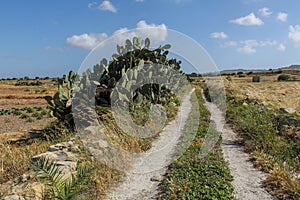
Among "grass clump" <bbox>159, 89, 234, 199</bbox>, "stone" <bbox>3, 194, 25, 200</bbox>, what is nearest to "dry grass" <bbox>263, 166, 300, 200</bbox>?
"grass clump" <bbox>159, 89, 234, 199</bbox>

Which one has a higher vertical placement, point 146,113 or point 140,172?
point 146,113

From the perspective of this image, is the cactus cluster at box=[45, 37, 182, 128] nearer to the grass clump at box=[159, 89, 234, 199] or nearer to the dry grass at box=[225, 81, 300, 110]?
the grass clump at box=[159, 89, 234, 199]

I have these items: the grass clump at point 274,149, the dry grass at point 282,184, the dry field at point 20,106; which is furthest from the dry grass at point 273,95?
the dry field at point 20,106

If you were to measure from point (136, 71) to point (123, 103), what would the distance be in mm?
1538

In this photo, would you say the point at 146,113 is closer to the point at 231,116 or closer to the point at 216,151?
the point at 216,151

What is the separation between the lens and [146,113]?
8781 millimetres

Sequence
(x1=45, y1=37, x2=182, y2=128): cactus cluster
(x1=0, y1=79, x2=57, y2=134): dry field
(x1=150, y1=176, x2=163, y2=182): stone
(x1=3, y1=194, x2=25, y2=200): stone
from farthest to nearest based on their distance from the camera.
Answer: (x1=0, y1=79, x2=57, y2=134): dry field
(x1=45, y1=37, x2=182, y2=128): cactus cluster
(x1=150, y1=176, x2=163, y2=182): stone
(x1=3, y1=194, x2=25, y2=200): stone

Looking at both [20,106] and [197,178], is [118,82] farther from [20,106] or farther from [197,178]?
[20,106]

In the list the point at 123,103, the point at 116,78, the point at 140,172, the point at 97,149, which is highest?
the point at 116,78

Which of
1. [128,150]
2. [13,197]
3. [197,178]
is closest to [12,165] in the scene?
[13,197]

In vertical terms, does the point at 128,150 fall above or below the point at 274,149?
above

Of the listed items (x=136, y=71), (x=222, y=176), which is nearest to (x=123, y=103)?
(x=136, y=71)

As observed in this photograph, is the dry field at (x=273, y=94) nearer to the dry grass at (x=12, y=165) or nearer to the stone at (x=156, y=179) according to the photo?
the stone at (x=156, y=179)

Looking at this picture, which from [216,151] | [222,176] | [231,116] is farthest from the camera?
[231,116]
